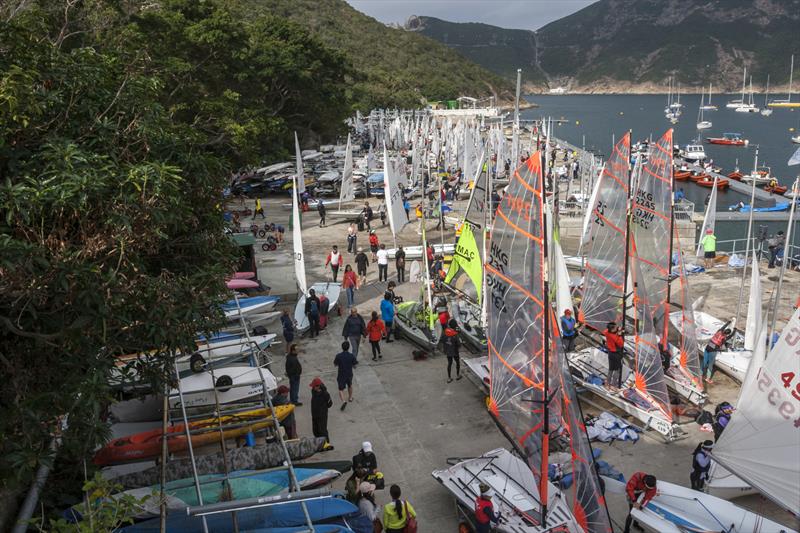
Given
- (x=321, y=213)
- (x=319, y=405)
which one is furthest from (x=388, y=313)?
(x=321, y=213)

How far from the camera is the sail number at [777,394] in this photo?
306 inches

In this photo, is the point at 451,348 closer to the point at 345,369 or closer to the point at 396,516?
the point at 345,369

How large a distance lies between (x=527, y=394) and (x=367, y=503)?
2842 mm

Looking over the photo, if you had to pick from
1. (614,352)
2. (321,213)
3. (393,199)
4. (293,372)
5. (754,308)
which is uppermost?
(393,199)

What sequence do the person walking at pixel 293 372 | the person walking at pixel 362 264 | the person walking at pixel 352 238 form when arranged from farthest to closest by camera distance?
the person walking at pixel 352 238 < the person walking at pixel 362 264 < the person walking at pixel 293 372

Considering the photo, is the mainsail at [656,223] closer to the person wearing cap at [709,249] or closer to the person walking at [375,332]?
the person walking at [375,332]

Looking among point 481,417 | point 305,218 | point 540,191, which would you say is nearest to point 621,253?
point 481,417

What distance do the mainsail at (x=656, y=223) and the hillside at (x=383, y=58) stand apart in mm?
78307

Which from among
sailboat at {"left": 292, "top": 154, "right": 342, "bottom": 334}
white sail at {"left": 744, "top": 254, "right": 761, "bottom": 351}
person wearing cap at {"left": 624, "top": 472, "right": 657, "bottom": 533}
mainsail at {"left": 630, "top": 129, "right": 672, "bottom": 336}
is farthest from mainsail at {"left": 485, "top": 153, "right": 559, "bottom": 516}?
sailboat at {"left": 292, "top": 154, "right": 342, "bottom": 334}

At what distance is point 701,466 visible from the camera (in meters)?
10.4

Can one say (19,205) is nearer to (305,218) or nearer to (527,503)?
(527,503)

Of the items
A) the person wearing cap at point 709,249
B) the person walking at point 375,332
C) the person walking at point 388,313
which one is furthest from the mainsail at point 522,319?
the person wearing cap at point 709,249

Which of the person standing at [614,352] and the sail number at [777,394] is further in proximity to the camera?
the person standing at [614,352]

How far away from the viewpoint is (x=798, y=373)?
25.5 ft
